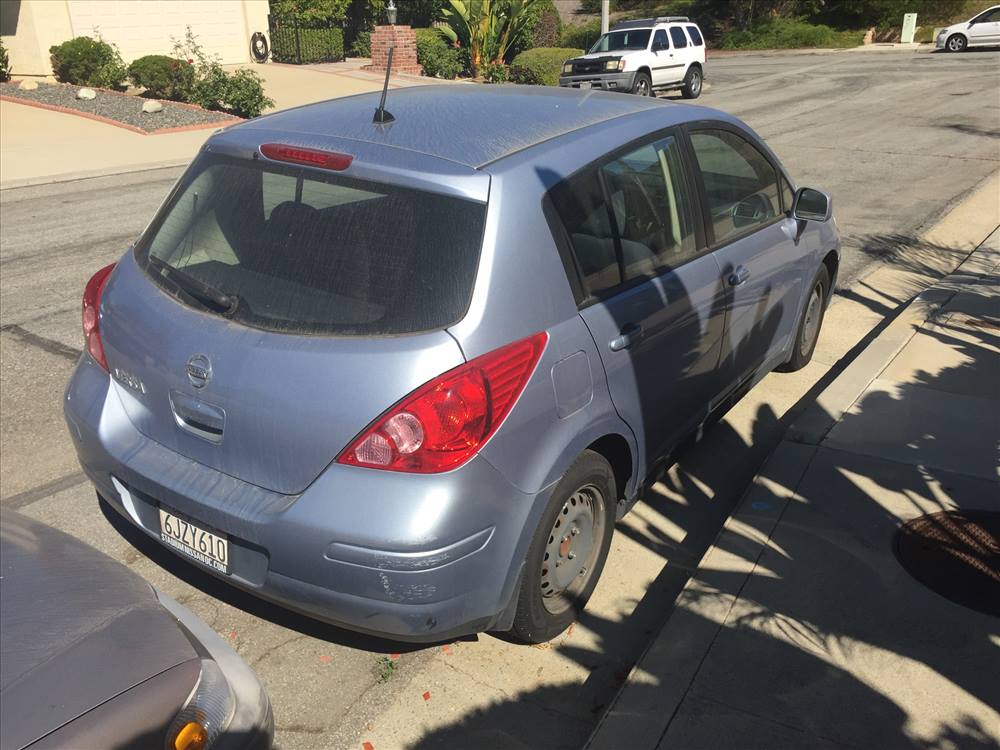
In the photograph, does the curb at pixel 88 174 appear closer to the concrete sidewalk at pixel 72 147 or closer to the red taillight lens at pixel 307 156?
the concrete sidewalk at pixel 72 147

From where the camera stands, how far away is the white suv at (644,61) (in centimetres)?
2297

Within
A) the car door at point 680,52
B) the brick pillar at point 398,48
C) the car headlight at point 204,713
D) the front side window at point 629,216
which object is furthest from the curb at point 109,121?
the car headlight at point 204,713

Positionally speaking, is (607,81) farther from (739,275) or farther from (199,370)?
(199,370)

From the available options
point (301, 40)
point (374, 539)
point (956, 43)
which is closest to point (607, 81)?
point (301, 40)

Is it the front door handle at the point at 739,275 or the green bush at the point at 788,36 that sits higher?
the front door handle at the point at 739,275

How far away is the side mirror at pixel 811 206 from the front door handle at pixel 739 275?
29.2 inches

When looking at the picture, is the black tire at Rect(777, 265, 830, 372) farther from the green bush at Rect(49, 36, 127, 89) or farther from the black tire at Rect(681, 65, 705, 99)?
the black tire at Rect(681, 65, 705, 99)

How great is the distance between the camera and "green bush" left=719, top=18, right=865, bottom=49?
40594 millimetres

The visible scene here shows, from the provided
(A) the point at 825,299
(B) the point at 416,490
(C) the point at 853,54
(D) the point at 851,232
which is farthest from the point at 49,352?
(C) the point at 853,54

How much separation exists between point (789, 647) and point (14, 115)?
1949cm

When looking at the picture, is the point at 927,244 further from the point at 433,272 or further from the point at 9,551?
the point at 9,551

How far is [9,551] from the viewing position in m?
2.77

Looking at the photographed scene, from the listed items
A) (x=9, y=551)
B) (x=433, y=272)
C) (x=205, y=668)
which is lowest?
(x=205, y=668)

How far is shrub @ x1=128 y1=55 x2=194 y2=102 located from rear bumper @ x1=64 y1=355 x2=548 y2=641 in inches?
764
